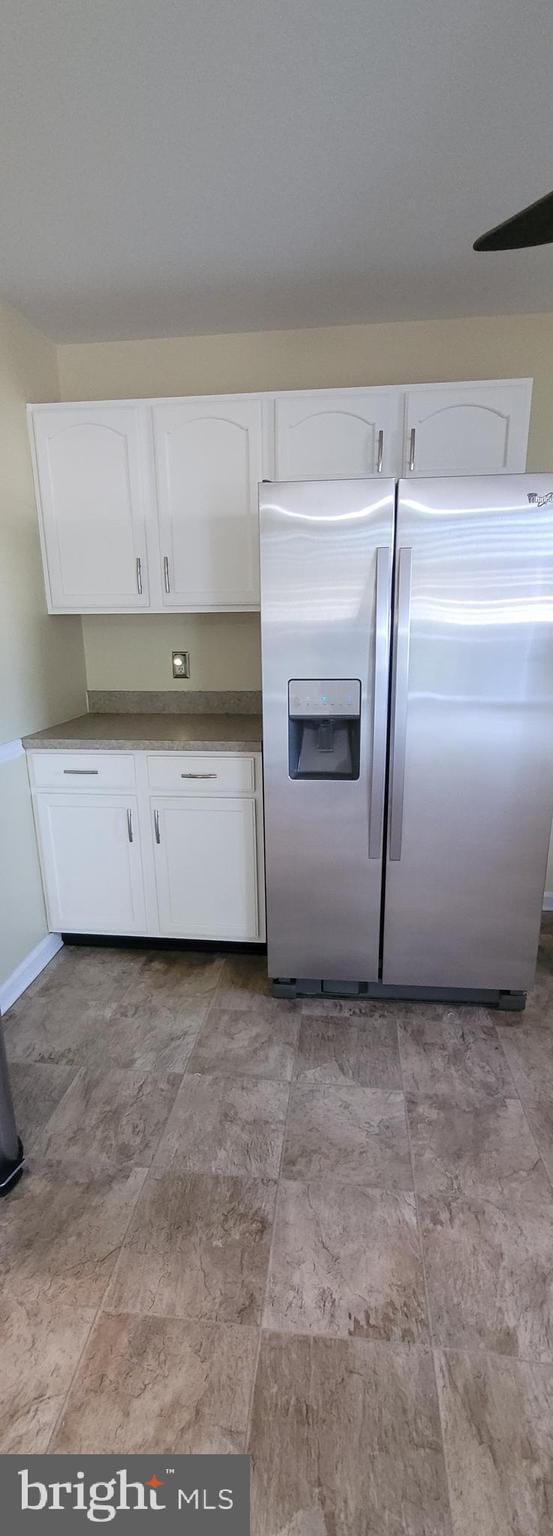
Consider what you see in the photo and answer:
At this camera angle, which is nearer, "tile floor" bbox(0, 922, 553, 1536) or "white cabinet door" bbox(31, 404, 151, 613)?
"tile floor" bbox(0, 922, 553, 1536)

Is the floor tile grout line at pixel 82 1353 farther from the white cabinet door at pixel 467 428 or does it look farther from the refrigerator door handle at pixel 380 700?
the white cabinet door at pixel 467 428

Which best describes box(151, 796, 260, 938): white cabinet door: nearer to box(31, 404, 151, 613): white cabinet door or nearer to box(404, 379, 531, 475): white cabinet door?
box(31, 404, 151, 613): white cabinet door

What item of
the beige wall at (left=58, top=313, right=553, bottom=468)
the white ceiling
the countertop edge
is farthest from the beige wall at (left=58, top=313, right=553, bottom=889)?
the countertop edge

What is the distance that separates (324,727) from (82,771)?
0.95 meters

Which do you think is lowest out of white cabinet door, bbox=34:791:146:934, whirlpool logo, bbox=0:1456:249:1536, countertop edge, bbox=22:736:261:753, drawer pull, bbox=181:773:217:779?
whirlpool logo, bbox=0:1456:249:1536

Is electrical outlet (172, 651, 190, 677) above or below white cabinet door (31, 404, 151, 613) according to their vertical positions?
below

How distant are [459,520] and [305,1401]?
203 centimetres

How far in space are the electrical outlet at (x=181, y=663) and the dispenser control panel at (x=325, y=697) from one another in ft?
3.18

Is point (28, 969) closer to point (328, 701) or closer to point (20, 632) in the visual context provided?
point (20, 632)

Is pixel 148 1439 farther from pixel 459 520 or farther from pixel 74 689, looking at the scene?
pixel 74 689

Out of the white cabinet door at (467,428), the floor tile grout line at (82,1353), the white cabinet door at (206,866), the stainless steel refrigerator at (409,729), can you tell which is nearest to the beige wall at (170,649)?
the white cabinet door at (206,866)

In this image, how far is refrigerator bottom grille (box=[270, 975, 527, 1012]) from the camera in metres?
2.36

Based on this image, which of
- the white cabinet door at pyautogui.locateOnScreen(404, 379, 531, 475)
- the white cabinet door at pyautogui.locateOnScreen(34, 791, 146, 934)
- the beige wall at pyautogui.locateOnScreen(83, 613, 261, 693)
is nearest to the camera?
the white cabinet door at pyautogui.locateOnScreen(404, 379, 531, 475)

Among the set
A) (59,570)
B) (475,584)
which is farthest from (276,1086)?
(59,570)
